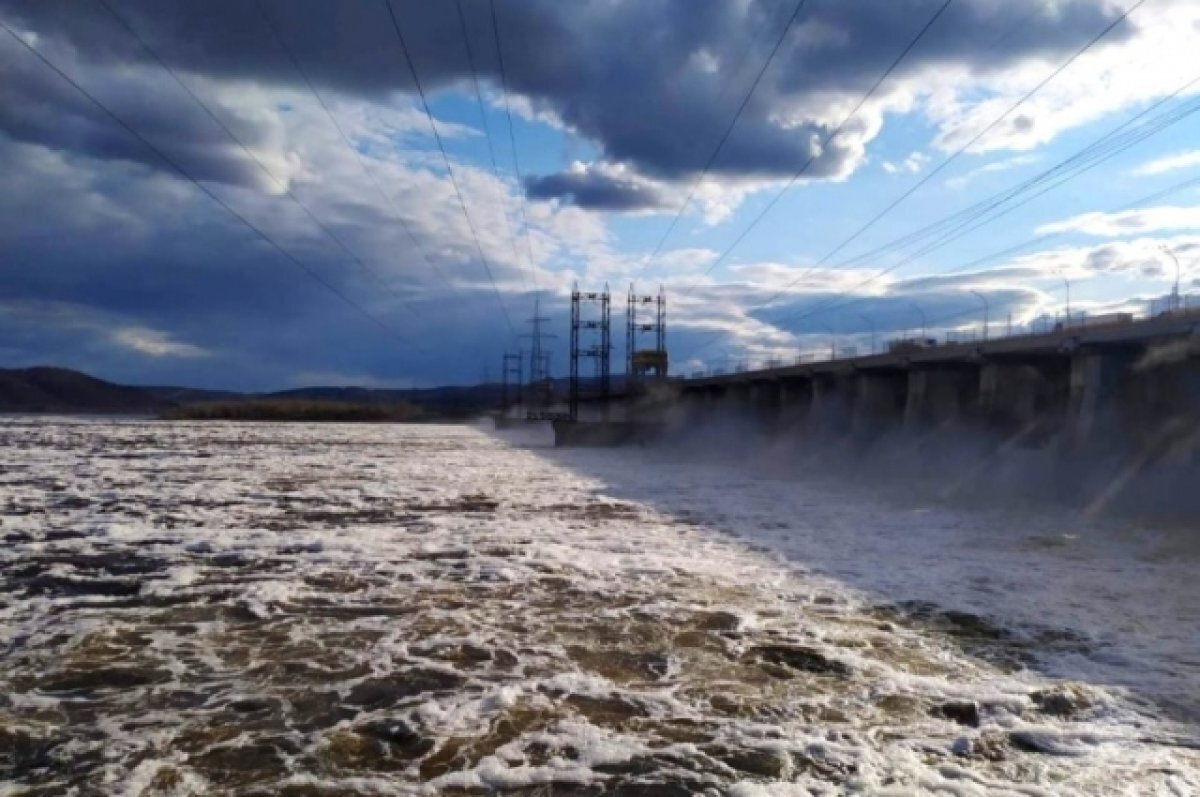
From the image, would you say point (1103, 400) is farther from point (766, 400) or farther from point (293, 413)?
point (293, 413)

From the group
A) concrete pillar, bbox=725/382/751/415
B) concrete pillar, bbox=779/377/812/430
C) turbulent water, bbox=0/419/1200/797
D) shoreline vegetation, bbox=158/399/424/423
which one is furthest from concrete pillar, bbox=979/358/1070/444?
shoreline vegetation, bbox=158/399/424/423

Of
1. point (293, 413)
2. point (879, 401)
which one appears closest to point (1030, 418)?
point (879, 401)

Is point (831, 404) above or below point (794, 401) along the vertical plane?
below

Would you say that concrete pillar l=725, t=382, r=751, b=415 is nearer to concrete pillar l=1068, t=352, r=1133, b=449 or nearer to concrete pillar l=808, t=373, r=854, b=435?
concrete pillar l=808, t=373, r=854, b=435

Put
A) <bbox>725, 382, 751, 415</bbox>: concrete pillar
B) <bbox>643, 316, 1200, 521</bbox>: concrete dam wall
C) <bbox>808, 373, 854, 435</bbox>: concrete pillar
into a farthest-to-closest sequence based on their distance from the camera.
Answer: <bbox>725, 382, 751, 415</bbox>: concrete pillar → <bbox>808, 373, 854, 435</bbox>: concrete pillar → <bbox>643, 316, 1200, 521</bbox>: concrete dam wall

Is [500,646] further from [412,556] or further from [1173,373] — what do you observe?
[1173,373]

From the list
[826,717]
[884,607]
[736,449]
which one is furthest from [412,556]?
[736,449]
